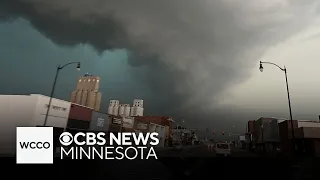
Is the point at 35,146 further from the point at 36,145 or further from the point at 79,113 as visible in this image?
the point at 79,113

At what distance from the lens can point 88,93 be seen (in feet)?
254

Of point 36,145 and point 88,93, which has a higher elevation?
point 88,93

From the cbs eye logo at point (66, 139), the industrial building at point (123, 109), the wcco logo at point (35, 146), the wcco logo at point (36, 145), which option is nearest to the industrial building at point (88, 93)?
the cbs eye logo at point (66, 139)

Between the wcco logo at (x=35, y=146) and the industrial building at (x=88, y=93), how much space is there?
54.5 m

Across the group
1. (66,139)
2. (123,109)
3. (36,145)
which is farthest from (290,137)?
(123,109)

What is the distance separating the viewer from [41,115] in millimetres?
42500

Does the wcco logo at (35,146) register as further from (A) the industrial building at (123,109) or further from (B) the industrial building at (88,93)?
(A) the industrial building at (123,109)

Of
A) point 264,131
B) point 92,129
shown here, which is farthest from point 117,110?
point 92,129

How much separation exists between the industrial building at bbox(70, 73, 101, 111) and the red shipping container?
2157cm

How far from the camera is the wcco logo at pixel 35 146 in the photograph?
2045cm

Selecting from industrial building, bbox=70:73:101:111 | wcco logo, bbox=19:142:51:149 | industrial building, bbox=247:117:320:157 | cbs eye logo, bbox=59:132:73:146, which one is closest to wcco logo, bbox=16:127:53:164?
wcco logo, bbox=19:142:51:149

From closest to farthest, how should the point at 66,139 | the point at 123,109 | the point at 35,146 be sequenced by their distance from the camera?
1. the point at 35,146
2. the point at 66,139
3. the point at 123,109

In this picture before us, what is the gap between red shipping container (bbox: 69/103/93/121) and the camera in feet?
166

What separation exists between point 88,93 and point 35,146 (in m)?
58.4
